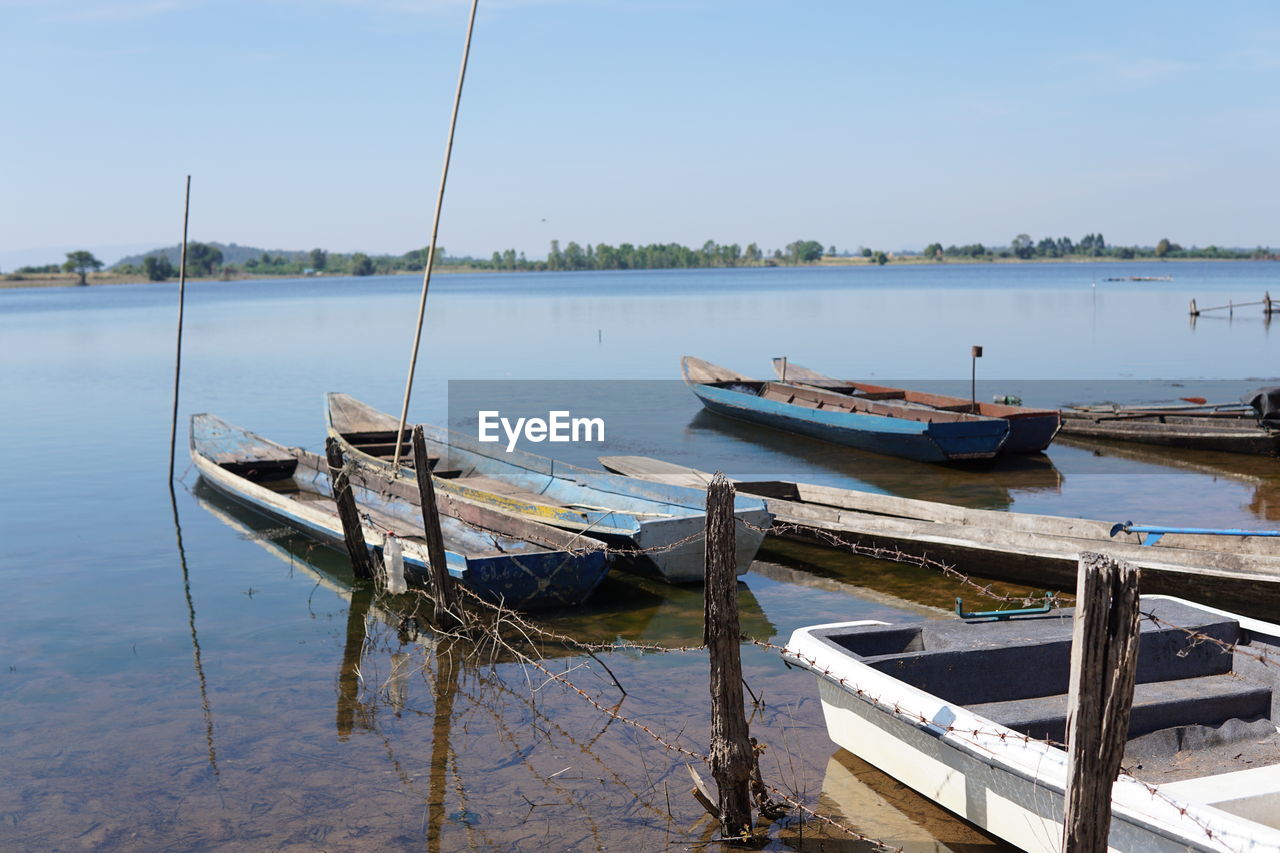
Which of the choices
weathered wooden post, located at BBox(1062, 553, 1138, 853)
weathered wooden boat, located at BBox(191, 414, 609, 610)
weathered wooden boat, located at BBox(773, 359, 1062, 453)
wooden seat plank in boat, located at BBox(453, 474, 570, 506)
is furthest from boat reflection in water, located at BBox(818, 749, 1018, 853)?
weathered wooden boat, located at BBox(773, 359, 1062, 453)

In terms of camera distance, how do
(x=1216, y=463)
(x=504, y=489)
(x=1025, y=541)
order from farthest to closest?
(x=1216, y=463) → (x=504, y=489) → (x=1025, y=541)

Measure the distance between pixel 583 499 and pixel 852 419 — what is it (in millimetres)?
8560

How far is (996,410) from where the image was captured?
788 inches

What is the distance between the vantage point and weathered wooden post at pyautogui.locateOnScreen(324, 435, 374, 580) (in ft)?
39.1

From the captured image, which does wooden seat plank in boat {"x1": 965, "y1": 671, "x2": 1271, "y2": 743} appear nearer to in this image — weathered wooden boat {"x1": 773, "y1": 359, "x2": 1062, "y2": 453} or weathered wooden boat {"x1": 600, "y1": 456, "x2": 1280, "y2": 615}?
weathered wooden boat {"x1": 600, "y1": 456, "x2": 1280, "y2": 615}

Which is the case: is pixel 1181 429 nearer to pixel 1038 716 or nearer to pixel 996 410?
pixel 996 410

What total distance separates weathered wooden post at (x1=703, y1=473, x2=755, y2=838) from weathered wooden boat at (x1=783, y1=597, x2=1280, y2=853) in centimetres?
83

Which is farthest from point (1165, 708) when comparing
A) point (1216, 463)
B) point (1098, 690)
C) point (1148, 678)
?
point (1216, 463)

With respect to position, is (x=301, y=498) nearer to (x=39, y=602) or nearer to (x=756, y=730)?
(x=39, y=602)

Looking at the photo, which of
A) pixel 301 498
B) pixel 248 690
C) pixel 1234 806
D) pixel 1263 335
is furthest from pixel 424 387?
pixel 1263 335

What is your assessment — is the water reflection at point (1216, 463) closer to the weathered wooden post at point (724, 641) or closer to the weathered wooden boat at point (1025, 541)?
the weathered wooden boat at point (1025, 541)

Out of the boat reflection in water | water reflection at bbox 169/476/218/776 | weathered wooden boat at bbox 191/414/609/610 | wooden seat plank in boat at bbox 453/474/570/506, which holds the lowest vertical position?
water reflection at bbox 169/476/218/776

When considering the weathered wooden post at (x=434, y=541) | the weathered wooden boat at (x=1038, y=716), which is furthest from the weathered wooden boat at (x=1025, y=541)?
the weathered wooden post at (x=434, y=541)

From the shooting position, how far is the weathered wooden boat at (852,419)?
18297 millimetres
